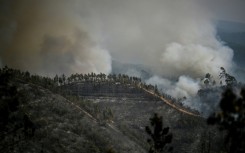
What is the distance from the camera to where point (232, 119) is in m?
48.5

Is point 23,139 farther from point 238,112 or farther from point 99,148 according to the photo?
point 238,112

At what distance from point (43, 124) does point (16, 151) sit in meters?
35.9

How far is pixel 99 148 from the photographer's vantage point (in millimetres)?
186875

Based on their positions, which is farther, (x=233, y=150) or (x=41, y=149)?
(x=41, y=149)

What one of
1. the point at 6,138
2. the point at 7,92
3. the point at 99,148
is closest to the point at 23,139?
the point at 6,138

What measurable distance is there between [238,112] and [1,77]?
76.8 meters

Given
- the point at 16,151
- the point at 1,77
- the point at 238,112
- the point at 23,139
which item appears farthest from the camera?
the point at 23,139

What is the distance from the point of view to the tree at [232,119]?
47.7 m

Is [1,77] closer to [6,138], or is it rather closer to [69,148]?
[6,138]

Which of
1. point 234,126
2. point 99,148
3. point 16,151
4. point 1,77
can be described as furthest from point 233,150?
point 99,148

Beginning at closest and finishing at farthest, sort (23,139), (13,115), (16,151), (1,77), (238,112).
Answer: (238,112) → (1,77) → (16,151) → (23,139) → (13,115)

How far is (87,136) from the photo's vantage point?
196375 millimetres

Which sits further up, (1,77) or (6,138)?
(1,77)

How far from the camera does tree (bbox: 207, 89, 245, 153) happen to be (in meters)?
47.7
